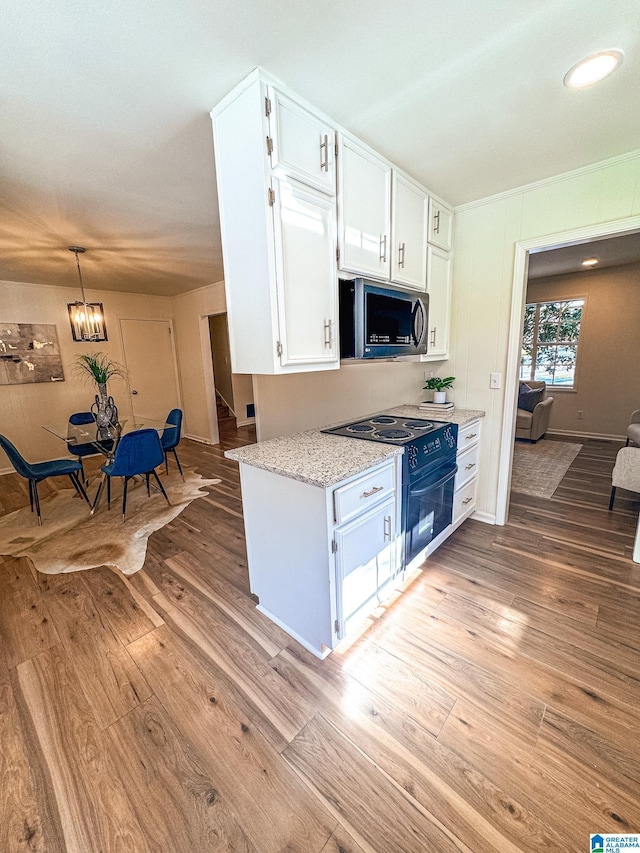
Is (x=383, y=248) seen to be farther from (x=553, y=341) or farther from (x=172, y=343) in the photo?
(x=553, y=341)

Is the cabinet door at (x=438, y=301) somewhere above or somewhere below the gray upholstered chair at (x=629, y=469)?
above

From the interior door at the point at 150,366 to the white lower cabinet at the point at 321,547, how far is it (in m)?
4.71

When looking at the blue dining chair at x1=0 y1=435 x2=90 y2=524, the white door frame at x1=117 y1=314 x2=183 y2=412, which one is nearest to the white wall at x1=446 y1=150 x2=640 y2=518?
the blue dining chair at x1=0 y1=435 x2=90 y2=524

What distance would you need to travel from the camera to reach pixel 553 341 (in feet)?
19.0

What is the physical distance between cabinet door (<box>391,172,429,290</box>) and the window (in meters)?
4.08

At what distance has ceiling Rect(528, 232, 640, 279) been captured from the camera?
154 inches

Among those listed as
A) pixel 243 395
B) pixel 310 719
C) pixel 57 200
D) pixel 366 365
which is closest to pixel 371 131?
pixel 366 365

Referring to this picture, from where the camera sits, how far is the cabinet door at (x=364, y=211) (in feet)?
5.78

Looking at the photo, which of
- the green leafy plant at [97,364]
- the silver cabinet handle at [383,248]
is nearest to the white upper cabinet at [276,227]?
the silver cabinet handle at [383,248]

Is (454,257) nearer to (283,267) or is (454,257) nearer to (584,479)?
(283,267)

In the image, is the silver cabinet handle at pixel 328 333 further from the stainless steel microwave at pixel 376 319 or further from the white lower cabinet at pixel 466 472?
the white lower cabinet at pixel 466 472

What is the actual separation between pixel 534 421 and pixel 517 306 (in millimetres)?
3222

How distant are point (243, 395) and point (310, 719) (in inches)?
243

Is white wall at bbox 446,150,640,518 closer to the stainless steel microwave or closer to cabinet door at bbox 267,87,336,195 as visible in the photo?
the stainless steel microwave
